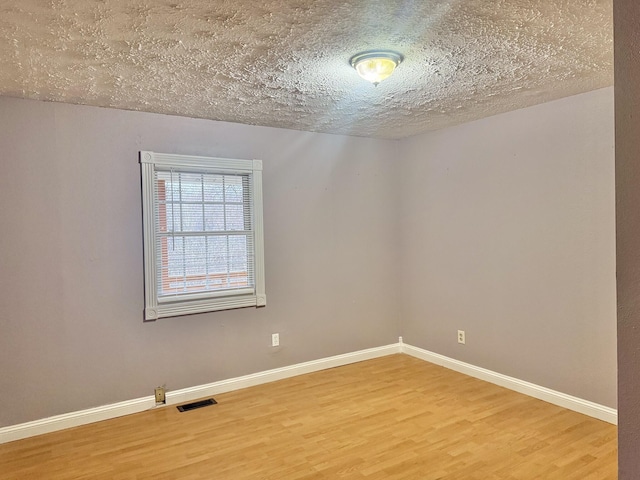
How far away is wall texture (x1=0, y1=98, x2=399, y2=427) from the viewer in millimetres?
3016

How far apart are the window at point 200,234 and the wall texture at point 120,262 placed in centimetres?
9

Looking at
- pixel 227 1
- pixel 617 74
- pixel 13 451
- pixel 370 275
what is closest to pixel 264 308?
pixel 370 275

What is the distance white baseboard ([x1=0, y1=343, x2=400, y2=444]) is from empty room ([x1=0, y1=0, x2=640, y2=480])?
0.02 metres

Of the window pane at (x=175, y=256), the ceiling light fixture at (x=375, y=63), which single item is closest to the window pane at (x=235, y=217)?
the window pane at (x=175, y=256)

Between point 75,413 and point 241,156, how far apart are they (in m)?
2.33

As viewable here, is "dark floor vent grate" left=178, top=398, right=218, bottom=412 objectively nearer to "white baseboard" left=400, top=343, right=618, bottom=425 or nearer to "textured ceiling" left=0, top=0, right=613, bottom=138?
"white baseboard" left=400, top=343, right=618, bottom=425

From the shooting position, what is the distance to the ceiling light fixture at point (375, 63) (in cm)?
232

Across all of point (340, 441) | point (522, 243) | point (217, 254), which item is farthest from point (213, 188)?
point (522, 243)

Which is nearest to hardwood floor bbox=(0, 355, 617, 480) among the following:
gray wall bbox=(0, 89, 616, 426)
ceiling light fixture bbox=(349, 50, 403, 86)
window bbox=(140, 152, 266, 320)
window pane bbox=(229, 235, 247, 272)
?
gray wall bbox=(0, 89, 616, 426)

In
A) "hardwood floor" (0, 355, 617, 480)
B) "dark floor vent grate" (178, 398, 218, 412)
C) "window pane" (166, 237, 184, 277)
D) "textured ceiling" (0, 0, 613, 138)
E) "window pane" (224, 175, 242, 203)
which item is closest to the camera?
"textured ceiling" (0, 0, 613, 138)

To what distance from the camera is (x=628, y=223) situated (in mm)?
1137

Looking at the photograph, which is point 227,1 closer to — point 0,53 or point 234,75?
point 234,75

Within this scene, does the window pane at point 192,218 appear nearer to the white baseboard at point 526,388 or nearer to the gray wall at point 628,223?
the white baseboard at point 526,388

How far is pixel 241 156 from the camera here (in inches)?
151
